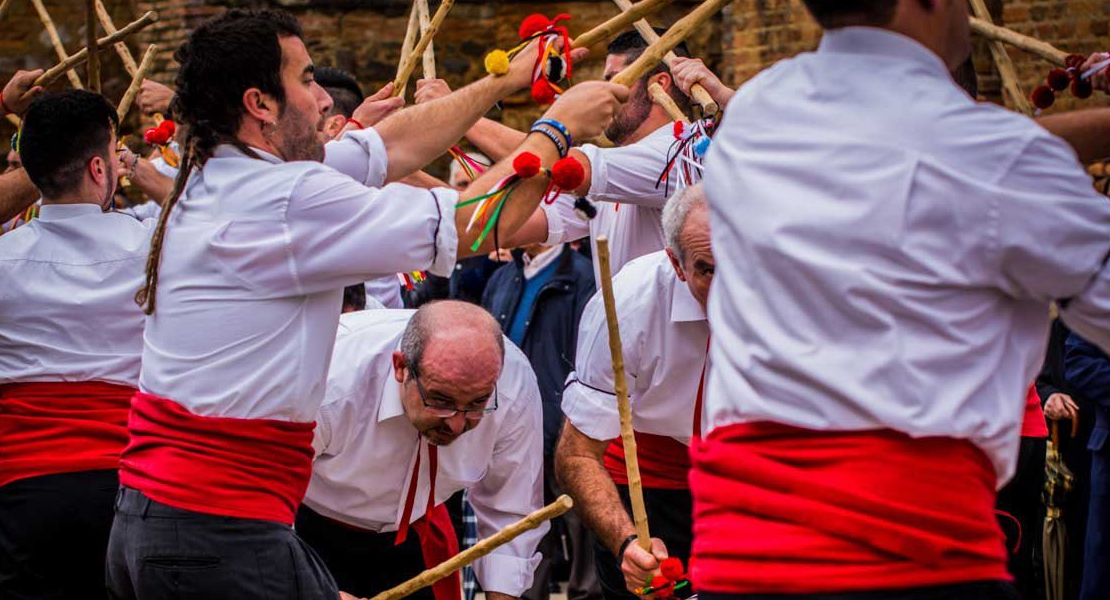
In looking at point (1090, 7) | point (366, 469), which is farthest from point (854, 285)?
point (1090, 7)

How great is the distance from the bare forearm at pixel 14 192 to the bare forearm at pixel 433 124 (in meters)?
1.77

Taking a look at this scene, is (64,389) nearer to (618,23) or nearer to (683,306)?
(683,306)

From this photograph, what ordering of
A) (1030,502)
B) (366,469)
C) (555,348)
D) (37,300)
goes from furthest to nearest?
(555,348) → (1030,502) → (366,469) → (37,300)

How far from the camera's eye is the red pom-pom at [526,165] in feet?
9.31

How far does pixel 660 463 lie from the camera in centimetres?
409

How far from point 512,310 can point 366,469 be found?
2551 mm

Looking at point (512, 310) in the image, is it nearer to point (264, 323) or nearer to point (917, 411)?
point (264, 323)

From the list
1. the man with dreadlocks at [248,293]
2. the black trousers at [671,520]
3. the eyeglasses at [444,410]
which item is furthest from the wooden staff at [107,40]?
the black trousers at [671,520]

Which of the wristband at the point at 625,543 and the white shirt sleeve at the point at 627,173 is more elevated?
the white shirt sleeve at the point at 627,173

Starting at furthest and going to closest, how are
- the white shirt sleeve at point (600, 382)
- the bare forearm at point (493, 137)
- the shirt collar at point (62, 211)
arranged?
the bare forearm at point (493, 137) < the shirt collar at point (62, 211) < the white shirt sleeve at point (600, 382)

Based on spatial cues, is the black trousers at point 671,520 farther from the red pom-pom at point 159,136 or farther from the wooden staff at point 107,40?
the wooden staff at point 107,40

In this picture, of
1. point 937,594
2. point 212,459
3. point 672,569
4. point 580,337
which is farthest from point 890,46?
point 580,337

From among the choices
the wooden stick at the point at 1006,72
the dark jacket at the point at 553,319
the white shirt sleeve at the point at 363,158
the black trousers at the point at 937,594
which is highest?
the white shirt sleeve at the point at 363,158

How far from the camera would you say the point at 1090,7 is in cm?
733
